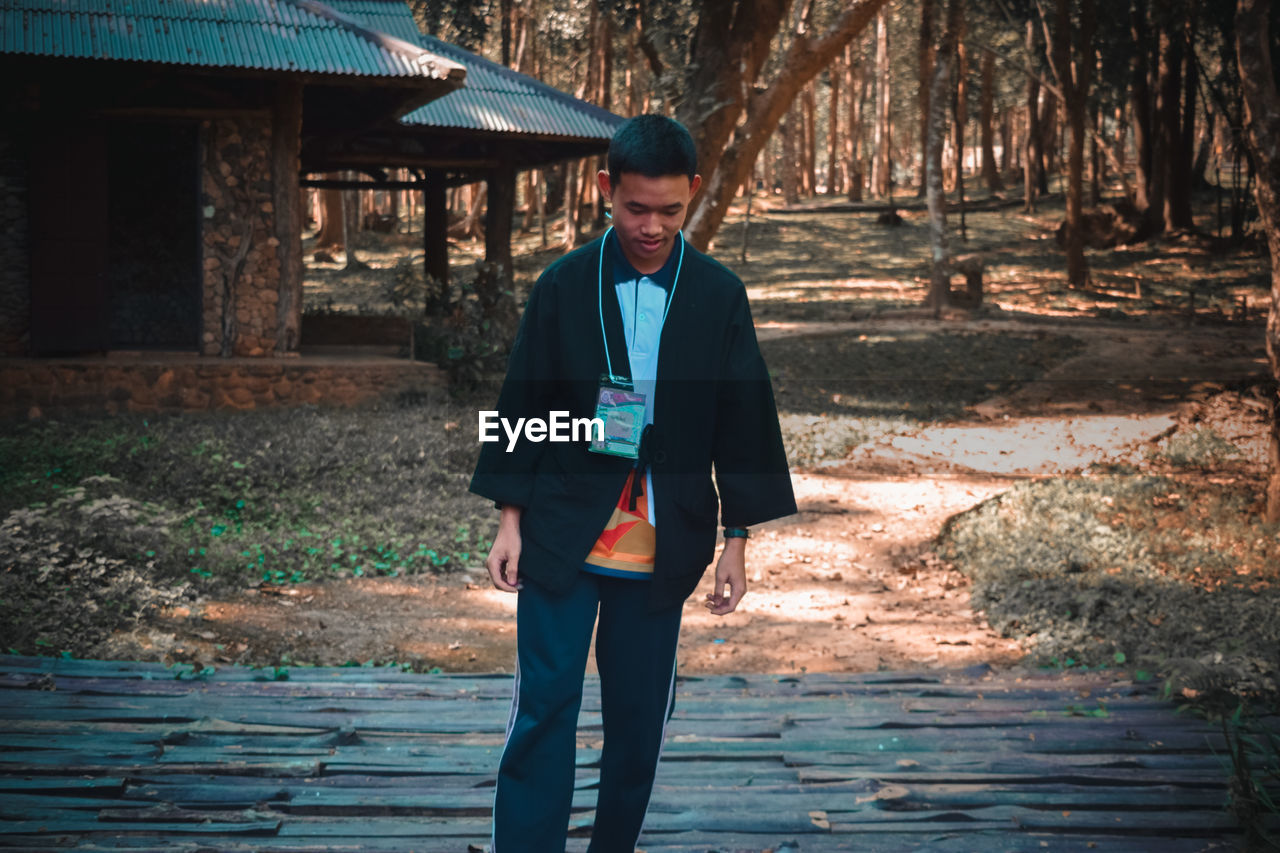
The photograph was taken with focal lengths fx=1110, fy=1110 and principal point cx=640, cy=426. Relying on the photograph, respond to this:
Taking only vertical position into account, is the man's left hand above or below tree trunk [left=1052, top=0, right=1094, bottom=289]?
below

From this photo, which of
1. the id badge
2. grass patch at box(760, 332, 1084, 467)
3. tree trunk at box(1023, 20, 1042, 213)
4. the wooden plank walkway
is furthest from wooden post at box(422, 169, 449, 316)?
tree trunk at box(1023, 20, 1042, 213)

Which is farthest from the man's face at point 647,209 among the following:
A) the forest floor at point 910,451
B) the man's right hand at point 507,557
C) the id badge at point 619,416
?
the forest floor at point 910,451

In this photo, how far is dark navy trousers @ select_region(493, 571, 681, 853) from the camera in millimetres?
2457

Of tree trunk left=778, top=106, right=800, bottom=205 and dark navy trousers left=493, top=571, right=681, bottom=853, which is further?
tree trunk left=778, top=106, right=800, bottom=205

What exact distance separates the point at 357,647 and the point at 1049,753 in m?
3.58

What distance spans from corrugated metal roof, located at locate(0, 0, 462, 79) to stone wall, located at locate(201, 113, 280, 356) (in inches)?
42.3

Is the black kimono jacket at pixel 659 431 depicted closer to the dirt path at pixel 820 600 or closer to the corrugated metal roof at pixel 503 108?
the dirt path at pixel 820 600

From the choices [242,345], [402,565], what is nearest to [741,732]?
[402,565]

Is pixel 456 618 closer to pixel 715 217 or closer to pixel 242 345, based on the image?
pixel 715 217

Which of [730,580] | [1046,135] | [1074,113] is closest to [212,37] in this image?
[730,580]

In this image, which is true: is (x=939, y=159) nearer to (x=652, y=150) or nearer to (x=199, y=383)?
(x=199, y=383)

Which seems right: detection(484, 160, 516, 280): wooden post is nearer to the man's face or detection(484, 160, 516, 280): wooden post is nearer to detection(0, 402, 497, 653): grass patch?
detection(0, 402, 497, 653): grass patch

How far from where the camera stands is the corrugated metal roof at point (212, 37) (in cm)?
990

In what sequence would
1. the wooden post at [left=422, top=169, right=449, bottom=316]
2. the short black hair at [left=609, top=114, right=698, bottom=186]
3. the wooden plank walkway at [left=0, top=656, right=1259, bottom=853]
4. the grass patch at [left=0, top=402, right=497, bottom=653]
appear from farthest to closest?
the wooden post at [left=422, top=169, right=449, bottom=316] → the grass patch at [left=0, top=402, right=497, bottom=653] → the wooden plank walkway at [left=0, top=656, right=1259, bottom=853] → the short black hair at [left=609, top=114, right=698, bottom=186]
